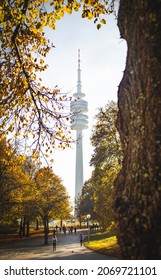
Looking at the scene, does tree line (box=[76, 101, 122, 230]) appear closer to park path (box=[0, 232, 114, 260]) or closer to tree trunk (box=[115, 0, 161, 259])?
park path (box=[0, 232, 114, 260])

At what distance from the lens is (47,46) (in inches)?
339

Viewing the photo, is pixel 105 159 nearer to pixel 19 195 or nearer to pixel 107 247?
pixel 107 247

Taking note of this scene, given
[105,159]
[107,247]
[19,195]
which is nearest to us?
[105,159]

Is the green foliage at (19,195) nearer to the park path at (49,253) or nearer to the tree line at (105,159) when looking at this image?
the park path at (49,253)

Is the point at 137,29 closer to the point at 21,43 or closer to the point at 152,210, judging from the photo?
the point at 152,210

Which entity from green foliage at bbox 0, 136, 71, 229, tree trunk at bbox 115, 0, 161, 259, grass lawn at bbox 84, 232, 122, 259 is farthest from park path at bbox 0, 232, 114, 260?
tree trunk at bbox 115, 0, 161, 259

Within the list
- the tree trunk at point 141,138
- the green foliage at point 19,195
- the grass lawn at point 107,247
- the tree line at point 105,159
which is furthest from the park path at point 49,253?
the tree trunk at point 141,138

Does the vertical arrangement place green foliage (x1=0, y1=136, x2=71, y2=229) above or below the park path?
above

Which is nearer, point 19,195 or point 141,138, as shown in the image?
point 141,138

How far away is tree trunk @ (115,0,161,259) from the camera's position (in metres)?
3.56

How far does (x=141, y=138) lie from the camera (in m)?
3.89

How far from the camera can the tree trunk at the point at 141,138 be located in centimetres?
356

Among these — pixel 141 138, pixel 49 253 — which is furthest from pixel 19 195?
pixel 141 138
